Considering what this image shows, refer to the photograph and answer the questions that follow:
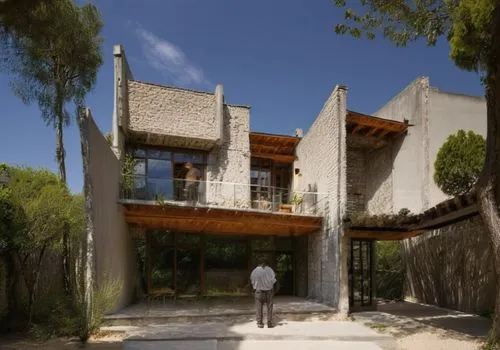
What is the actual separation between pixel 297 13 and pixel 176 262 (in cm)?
941

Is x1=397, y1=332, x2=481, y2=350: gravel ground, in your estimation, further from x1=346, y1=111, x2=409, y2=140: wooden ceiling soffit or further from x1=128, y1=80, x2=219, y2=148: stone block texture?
x1=128, y1=80, x2=219, y2=148: stone block texture

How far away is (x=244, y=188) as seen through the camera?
44.2 ft

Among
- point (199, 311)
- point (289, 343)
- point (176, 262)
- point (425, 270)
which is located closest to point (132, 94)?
point (176, 262)

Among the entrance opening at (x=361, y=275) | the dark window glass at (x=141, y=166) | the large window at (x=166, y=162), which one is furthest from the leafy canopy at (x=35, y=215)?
the entrance opening at (x=361, y=275)

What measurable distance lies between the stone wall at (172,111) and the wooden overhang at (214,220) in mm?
3106

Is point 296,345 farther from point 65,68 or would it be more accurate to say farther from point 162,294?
point 65,68

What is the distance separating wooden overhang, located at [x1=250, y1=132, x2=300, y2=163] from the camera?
15.6m

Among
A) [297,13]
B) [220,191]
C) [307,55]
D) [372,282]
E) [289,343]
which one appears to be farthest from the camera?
[220,191]

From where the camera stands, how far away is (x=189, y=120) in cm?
1403

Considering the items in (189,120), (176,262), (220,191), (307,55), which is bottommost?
(176,262)

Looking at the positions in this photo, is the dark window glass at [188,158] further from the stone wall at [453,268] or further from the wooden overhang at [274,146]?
the stone wall at [453,268]

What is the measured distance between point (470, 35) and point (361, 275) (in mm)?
7368

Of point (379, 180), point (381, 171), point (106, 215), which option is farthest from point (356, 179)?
point (106, 215)

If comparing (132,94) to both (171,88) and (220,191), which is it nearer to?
(171,88)
